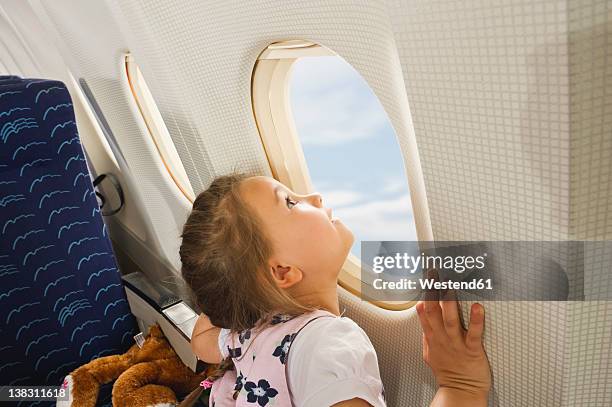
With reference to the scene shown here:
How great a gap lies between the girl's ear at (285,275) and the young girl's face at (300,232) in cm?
1

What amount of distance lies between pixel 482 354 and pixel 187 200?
62.9 inches

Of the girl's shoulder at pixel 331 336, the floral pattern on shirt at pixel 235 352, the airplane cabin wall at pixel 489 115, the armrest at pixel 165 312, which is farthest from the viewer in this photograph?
the armrest at pixel 165 312

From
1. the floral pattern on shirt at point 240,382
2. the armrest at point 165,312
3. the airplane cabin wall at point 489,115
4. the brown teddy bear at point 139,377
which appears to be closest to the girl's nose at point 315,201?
the airplane cabin wall at point 489,115

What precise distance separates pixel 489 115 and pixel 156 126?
71.4 inches

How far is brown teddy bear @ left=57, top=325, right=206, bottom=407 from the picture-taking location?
1.80m

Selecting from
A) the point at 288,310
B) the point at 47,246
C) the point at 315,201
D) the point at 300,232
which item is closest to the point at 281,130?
the point at 315,201

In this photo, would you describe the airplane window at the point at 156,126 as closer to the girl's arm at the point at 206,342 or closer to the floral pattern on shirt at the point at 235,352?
the girl's arm at the point at 206,342

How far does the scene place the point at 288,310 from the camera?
127 centimetres

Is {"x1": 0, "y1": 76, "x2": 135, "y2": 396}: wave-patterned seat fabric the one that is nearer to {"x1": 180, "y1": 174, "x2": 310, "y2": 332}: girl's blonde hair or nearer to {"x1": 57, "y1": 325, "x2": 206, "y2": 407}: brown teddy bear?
{"x1": 57, "y1": 325, "x2": 206, "y2": 407}: brown teddy bear

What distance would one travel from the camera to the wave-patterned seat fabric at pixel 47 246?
1785 millimetres

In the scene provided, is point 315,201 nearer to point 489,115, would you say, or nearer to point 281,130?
point 281,130

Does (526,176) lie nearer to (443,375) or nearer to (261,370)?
(443,375)

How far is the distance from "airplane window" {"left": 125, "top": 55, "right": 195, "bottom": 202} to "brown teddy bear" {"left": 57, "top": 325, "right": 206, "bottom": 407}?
0.70 m

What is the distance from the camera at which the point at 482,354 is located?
1.06 meters
